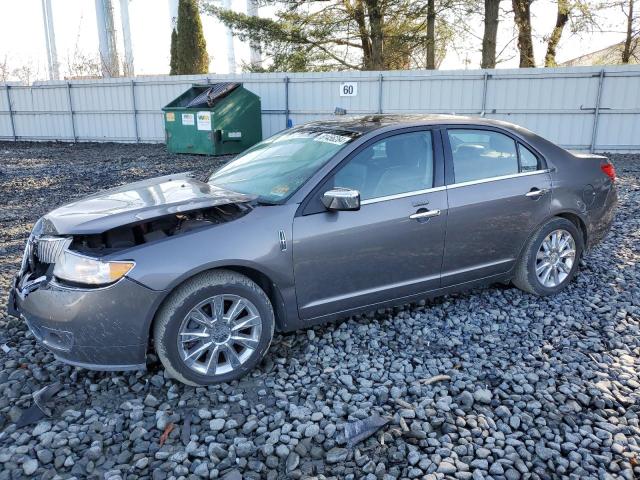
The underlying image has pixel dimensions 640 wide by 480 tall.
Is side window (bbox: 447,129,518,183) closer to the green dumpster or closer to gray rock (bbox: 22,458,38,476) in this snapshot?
gray rock (bbox: 22,458,38,476)

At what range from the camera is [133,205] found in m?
3.41

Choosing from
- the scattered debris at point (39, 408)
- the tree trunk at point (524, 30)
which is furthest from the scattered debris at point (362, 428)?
the tree trunk at point (524, 30)

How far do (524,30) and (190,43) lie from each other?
45.1 feet

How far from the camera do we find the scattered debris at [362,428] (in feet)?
9.01

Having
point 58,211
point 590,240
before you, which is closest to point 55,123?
point 58,211

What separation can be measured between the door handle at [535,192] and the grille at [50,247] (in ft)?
11.1

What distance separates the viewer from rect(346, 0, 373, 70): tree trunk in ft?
62.5

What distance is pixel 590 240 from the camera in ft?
15.5

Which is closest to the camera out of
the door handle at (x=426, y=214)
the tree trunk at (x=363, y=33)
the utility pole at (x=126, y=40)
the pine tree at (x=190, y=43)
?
the door handle at (x=426, y=214)

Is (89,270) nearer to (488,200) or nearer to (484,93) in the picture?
(488,200)

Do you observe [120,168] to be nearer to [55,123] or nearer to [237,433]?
[55,123]

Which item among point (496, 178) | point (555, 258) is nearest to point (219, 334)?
point (496, 178)

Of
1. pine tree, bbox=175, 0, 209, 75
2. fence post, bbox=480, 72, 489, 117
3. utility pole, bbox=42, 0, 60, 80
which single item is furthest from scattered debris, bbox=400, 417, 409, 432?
utility pole, bbox=42, 0, 60, 80

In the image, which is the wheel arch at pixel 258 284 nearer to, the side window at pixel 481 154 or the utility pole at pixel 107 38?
the side window at pixel 481 154
